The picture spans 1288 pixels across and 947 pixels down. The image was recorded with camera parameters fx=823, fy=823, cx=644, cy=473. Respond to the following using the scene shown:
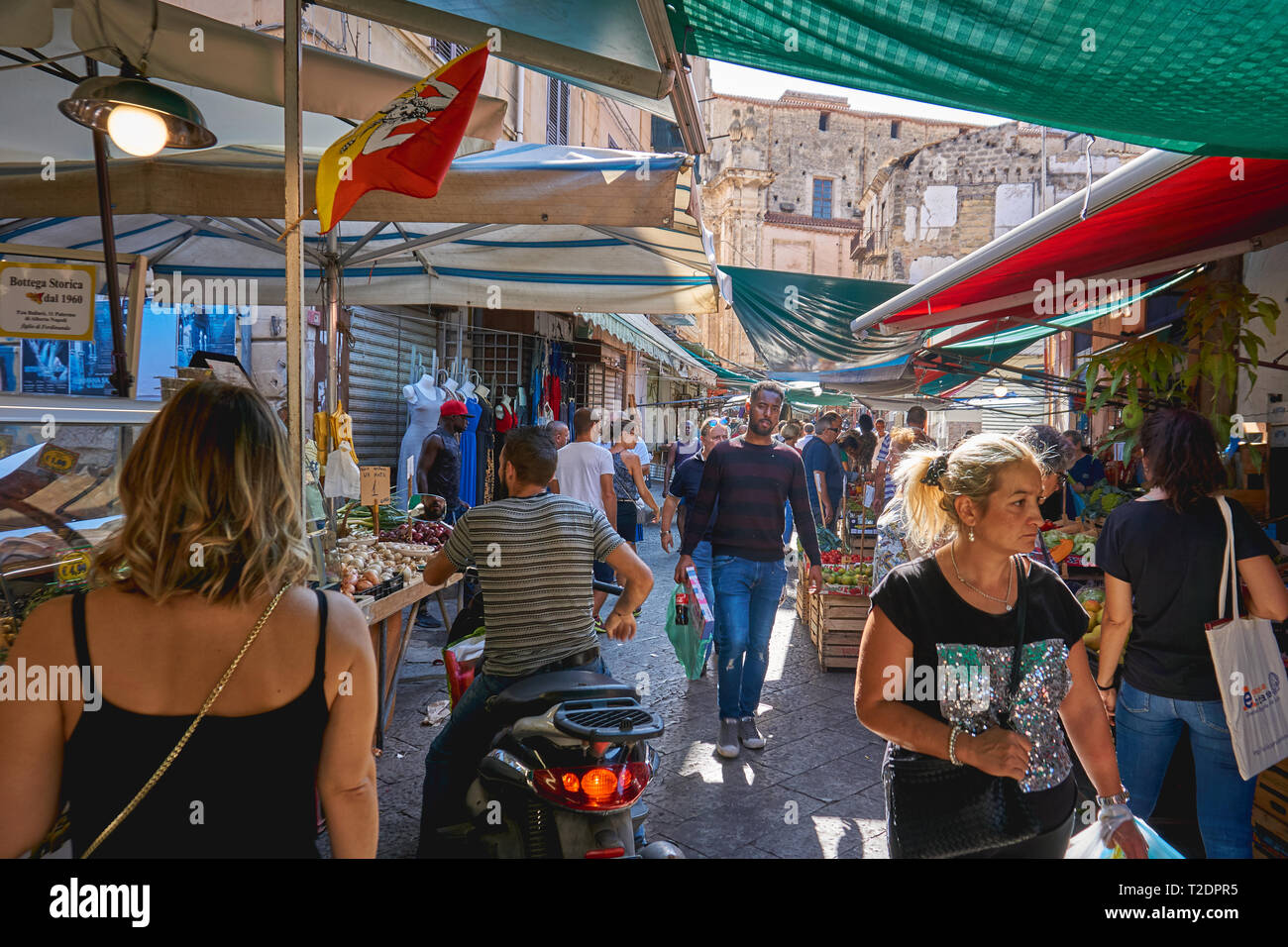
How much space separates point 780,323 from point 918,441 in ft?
6.98

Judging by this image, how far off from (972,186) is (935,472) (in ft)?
90.6

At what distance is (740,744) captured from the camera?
5.08 metres

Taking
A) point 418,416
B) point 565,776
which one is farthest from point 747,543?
point 418,416

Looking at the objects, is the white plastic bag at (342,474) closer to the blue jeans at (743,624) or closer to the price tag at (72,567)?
the price tag at (72,567)

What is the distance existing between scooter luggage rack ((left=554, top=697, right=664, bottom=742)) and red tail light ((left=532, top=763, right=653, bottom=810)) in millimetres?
116

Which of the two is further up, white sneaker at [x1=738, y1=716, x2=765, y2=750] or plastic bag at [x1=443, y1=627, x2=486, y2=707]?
plastic bag at [x1=443, y1=627, x2=486, y2=707]

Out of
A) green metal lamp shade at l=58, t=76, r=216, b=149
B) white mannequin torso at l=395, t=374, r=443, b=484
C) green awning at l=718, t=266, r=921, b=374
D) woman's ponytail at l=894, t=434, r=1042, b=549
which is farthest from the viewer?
white mannequin torso at l=395, t=374, r=443, b=484

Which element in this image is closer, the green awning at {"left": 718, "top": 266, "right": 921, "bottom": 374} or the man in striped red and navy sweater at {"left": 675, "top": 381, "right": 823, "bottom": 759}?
the man in striped red and navy sweater at {"left": 675, "top": 381, "right": 823, "bottom": 759}

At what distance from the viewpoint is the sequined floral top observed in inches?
86.3

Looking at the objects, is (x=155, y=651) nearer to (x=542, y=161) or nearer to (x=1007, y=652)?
(x=1007, y=652)

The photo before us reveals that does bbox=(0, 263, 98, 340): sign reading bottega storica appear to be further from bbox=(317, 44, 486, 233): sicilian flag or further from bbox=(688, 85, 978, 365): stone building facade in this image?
bbox=(688, 85, 978, 365): stone building facade

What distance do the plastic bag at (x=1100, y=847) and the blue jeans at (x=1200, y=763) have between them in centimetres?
108

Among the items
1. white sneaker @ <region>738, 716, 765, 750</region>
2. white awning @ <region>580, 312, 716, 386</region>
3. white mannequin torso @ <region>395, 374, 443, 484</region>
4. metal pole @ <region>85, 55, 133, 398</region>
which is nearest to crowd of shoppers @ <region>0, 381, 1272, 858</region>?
metal pole @ <region>85, 55, 133, 398</region>
